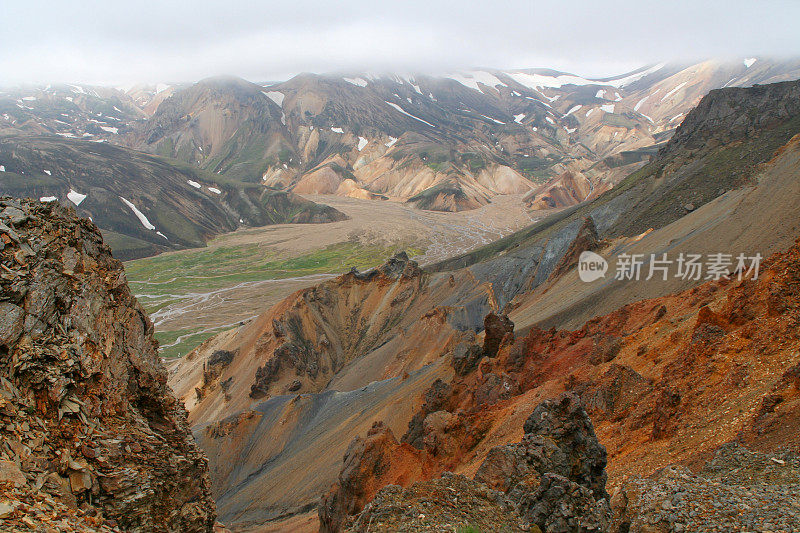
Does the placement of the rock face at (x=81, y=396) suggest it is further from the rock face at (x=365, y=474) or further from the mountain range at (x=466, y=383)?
the rock face at (x=365, y=474)

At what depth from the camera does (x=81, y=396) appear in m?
7.96

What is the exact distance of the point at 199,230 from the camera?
115125 mm

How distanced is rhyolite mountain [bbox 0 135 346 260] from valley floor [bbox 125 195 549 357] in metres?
7.16

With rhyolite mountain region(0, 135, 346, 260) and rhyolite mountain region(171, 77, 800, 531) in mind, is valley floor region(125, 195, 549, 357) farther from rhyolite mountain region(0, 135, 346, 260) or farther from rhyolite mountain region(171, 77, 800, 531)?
rhyolite mountain region(171, 77, 800, 531)

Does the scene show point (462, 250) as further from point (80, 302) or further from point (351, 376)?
point (80, 302)

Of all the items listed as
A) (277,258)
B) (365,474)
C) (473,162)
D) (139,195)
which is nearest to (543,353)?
(365,474)

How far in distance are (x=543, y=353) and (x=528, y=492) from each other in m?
14.2

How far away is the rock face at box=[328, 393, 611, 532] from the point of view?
278 inches

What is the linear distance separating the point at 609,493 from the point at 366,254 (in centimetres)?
8577

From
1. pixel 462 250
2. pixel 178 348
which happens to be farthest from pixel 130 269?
pixel 462 250

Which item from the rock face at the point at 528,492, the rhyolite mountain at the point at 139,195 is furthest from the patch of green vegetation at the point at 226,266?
the rock face at the point at 528,492

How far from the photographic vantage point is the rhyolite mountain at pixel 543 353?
11672mm

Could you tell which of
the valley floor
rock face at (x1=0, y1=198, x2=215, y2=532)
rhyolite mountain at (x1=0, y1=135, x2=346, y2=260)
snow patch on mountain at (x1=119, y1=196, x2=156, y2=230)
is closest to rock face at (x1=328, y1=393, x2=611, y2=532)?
rock face at (x1=0, y1=198, x2=215, y2=532)

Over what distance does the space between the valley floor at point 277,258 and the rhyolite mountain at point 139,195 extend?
23.5ft
